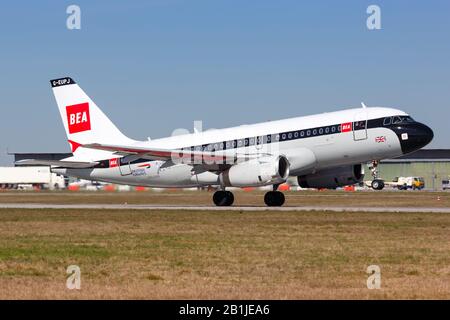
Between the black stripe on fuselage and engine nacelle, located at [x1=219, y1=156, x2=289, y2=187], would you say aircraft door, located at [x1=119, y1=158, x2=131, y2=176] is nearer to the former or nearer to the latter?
the black stripe on fuselage

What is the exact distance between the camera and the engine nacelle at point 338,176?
48969 mm

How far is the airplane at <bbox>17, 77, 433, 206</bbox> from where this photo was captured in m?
45.0

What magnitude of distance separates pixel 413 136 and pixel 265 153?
8369 millimetres

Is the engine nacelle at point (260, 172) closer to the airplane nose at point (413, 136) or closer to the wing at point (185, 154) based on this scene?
the wing at point (185, 154)

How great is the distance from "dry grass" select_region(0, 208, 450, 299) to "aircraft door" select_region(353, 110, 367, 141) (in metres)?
8.04

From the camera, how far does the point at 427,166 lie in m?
133

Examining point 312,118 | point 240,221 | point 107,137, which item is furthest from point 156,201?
point 240,221

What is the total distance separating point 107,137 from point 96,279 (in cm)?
3722

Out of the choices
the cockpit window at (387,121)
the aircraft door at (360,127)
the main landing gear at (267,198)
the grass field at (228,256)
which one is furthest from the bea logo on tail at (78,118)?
the cockpit window at (387,121)

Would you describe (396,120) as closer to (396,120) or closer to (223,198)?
(396,120)

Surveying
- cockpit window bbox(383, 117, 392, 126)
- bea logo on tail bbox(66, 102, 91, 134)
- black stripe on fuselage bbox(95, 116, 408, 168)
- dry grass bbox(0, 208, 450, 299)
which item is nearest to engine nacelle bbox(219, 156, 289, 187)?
black stripe on fuselage bbox(95, 116, 408, 168)

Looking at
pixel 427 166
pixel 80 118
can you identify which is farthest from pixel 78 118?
pixel 427 166
